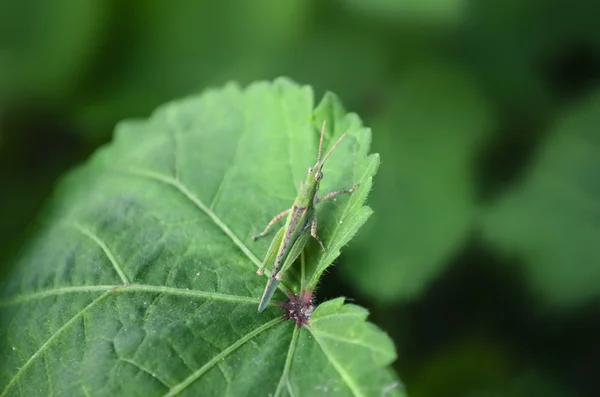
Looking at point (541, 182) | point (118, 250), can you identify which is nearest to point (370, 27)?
point (541, 182)

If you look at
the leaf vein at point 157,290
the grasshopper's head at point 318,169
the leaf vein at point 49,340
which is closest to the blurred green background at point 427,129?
the grasshopper's head at point 318,169

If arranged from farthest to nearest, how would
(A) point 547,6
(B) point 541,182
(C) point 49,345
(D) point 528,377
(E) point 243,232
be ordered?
(A) point 547,6 < (B) point 541,182 < (D) point 528,377 < (E) point 243,232 < (C) point 49,345

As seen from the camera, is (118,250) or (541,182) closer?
(118,250)

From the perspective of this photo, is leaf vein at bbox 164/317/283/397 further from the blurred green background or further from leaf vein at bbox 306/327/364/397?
the blurred green background

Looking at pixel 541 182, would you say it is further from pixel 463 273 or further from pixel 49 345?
pixel 49 345

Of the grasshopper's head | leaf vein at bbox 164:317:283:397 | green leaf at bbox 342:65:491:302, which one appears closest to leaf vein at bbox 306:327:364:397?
leaf vein at bbox 164:317:283:397

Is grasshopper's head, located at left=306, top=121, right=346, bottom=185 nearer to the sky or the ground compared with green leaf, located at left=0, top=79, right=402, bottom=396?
nearer to the sky
